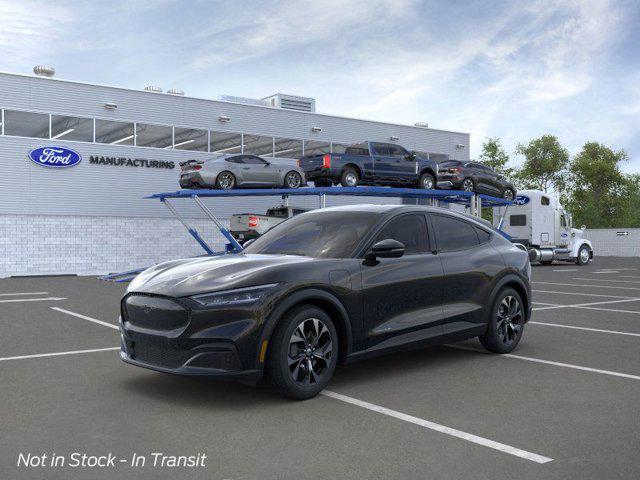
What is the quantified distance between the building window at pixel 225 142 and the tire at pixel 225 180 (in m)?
6.78

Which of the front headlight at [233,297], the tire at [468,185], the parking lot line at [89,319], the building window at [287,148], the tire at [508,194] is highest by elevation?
the building window at [287,148]

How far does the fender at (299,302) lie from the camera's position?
5234 mm

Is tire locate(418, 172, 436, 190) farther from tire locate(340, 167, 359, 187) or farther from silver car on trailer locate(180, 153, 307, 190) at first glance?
silver car on trailer locate(180, 153, 307, 190)

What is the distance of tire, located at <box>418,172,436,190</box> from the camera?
77.2 feet

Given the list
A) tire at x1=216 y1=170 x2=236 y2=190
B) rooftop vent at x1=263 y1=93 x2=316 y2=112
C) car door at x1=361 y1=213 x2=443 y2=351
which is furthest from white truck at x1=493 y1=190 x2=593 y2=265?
car door at x1=361 y1=213 x2=443 y2=351

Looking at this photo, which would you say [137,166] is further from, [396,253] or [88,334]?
[396,253]

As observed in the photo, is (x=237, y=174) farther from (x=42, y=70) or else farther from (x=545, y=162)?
(x=545, y=162)

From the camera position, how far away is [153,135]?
92.6 feet

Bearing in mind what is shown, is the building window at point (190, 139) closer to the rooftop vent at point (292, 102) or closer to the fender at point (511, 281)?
the rooftop vent at point (292, 102)

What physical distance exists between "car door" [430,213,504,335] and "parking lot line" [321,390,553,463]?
1.65 meters

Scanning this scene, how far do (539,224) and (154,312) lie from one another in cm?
2709

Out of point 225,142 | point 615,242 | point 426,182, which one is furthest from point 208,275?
point 615,242

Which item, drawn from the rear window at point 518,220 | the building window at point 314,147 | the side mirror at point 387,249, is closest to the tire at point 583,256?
the rear window at point 518,220

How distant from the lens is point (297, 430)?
15.4 feet
